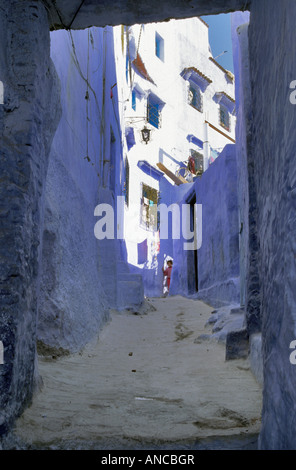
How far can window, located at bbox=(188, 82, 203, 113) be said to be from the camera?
23453 millimetres

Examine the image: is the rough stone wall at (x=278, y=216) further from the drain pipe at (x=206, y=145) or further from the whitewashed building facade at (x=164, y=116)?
the drain pipe at (x=206, y=145)

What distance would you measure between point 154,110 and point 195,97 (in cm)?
433

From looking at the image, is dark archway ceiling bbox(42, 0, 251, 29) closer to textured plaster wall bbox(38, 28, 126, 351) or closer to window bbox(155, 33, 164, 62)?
textured plaster wall bbox(38, 28, 126, 351)

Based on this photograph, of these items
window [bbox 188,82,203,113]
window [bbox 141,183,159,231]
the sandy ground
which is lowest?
the sandy ground

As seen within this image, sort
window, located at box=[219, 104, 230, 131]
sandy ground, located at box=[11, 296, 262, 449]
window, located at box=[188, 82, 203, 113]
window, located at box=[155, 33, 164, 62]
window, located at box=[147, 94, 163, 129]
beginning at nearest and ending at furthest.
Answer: sandy ground, located at box=[11, 296, 262, 449], window, located at box=[147, 94, 163, 129], window, located at box=[155, 33, 164, 62], window, located at box=[188, 82, 203, 113], window, located at box=[219, 104, 230, 131]

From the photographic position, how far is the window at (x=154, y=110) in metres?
20.3

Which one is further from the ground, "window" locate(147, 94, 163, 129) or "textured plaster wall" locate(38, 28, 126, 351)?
"window" locate(147, 94, 163, 129)

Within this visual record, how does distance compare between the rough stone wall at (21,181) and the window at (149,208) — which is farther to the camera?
the window at (149,208)

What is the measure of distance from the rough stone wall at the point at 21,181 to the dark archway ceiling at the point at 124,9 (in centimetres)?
16

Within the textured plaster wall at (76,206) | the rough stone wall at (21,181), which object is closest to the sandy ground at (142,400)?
the rough stone wall at (21,181)

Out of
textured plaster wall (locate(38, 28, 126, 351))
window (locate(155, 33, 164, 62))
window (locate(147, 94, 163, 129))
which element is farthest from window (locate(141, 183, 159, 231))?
textured plaster wall (locate(38, 28, 126, 351))

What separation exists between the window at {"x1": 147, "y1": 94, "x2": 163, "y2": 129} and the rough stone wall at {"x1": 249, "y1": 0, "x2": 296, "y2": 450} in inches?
715

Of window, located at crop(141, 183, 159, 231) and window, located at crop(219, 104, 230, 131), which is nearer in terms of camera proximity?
window, located at crop(141, 183, 159, 231)
